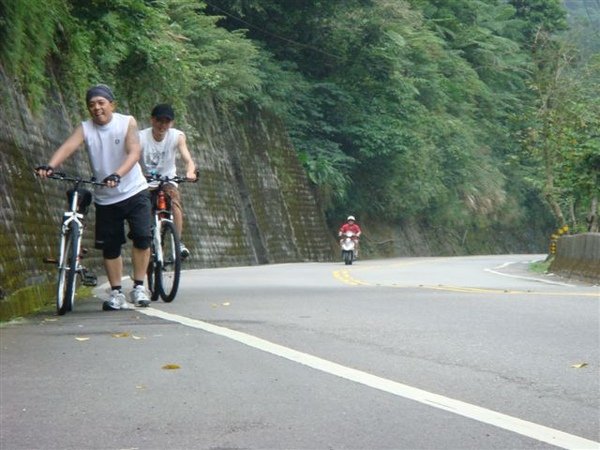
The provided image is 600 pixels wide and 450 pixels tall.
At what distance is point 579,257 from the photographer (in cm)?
2308

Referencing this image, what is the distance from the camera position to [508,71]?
2613 inches

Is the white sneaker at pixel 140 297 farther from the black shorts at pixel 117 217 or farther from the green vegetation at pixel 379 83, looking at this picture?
the green vegetation at pixel 379 83

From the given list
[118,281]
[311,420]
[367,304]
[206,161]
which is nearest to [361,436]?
[311,420]

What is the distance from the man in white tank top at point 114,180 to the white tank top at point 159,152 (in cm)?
102

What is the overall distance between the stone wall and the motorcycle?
64.8 inches

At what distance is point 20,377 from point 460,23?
55.6 metres

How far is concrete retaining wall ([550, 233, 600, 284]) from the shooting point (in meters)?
21.6

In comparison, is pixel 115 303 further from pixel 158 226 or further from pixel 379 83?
pixel 379 83

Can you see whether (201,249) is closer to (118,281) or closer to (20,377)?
(118,281)

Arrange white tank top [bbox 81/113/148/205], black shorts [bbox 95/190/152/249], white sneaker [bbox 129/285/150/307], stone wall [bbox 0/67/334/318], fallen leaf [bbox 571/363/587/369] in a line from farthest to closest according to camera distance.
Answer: stone wall [bbox 0/67/334/318], white sneaker [bbox 129/285/150/307], black shorts [bbox 95/190/152/249], white tank top [bbox 81/113/148/205], fallen leaf [bbox 571/363/587/369]

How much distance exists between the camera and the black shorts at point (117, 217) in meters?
12.2

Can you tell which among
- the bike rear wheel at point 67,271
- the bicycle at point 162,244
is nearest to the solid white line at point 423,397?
the bike rear wheel at point 67,271

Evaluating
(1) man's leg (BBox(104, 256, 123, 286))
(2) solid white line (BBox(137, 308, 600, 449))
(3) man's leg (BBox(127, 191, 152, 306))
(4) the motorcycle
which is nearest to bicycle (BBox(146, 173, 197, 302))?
(3) man's leg (BBox(127, 191, 152, 306))

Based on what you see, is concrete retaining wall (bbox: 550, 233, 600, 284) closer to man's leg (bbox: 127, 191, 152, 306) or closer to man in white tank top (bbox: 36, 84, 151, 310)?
man's leg (bbox: 127, 191, 152, 306)
